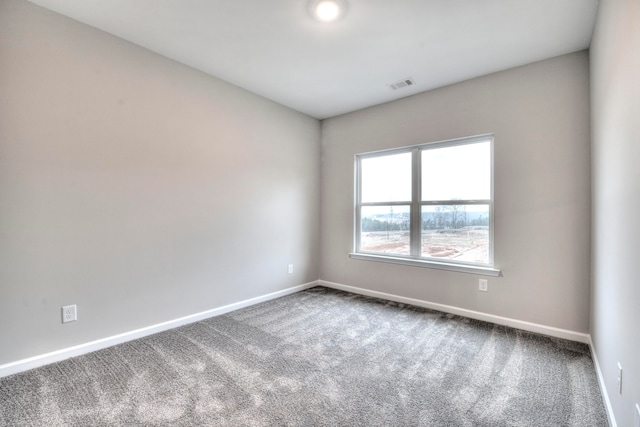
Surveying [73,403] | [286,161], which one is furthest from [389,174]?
[73,403]

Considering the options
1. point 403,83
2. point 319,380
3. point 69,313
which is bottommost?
point 319,380

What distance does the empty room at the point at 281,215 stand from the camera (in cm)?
A: 168

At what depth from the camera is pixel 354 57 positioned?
2652 mm

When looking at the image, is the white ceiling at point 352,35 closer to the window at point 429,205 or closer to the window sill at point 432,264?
the window at point 429,205

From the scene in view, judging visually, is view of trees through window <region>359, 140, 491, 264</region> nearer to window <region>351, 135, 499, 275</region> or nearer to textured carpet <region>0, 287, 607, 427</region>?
window <region>351, 135, 499, 275</region>

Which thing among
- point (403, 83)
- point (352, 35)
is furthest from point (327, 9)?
point (403, 83)

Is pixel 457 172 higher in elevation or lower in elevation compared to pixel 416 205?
higher

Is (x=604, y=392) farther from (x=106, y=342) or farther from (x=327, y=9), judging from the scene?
(x=106, y=342)

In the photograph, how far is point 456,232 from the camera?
3.24m

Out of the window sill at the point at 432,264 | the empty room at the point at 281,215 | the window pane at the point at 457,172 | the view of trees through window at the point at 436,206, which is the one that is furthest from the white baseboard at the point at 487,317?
the window pane at the point at 457,172

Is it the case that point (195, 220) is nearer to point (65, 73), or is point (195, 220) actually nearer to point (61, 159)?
point (61, 159)

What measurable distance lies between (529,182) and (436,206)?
934 millimetres

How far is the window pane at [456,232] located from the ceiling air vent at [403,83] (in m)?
1.43

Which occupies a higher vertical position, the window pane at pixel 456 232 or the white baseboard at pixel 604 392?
the window pane at pixel 456 232
